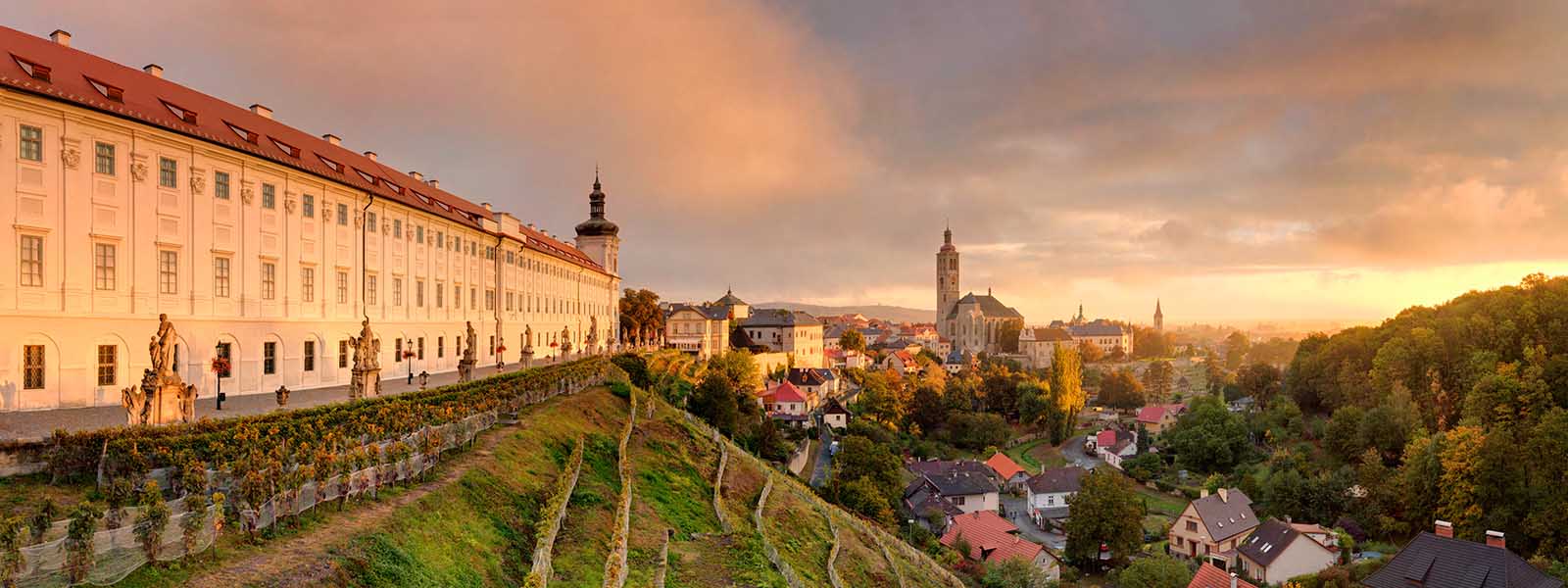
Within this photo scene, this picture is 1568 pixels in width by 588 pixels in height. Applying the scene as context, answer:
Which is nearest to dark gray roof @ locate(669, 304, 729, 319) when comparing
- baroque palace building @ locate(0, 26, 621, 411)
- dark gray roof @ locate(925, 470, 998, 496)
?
dark gray roof @ locate(925, 470, 998, 496)

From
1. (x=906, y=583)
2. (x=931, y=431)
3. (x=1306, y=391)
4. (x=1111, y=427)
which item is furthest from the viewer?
(x=1111, y=427)

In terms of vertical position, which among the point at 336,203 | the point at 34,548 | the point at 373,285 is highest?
the point at 336,203

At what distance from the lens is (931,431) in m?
99.1

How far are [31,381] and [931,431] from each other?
8763 centimetres

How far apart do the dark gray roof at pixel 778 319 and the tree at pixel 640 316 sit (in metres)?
27.5

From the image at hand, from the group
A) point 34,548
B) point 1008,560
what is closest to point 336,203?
point 34,548

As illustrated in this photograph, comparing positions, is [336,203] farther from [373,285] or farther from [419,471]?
[419,471]

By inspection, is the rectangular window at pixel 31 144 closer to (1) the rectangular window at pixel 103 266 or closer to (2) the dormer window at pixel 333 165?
(1) the rectangular window at pixel 103 266

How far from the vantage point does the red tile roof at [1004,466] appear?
79.4 metres

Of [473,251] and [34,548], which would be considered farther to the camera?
[473,251]

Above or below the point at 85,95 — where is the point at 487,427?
below

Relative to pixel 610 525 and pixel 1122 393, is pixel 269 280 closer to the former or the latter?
pixel 610 525

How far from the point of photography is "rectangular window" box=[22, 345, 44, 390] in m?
23.1

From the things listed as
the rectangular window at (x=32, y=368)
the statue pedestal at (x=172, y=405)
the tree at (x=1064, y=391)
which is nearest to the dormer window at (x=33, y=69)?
the rectangular window at (x=32, y=368)
